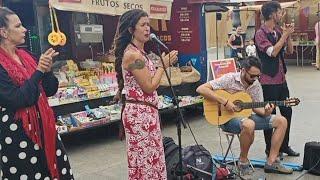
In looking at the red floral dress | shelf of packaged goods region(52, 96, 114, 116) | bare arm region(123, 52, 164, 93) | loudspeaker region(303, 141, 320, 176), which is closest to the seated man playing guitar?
loudspeaker region(303, 141, 320, 176)

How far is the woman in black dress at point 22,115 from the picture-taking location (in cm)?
236

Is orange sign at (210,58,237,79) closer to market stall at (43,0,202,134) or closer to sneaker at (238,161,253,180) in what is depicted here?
market stall at (43,0,202,134)

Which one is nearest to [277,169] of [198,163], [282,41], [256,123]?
[256,123]

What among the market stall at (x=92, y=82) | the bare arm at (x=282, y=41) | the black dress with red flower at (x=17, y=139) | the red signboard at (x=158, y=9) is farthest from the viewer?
the red signboard at (x=158, y=9)

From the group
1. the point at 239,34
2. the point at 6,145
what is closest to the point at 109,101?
the point at 6,145

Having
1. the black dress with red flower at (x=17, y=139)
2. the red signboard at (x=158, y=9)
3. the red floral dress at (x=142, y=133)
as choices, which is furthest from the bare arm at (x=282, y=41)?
the black dress with red flower at (x=17, y=139)

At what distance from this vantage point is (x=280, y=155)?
16.0 ft

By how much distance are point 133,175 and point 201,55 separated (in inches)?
183

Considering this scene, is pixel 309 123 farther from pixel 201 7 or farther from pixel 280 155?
pixel 201 7

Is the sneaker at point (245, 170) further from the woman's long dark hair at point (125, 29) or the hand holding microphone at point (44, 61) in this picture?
the hand holding microphone at point (44, 61)

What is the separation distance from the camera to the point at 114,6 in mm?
6074

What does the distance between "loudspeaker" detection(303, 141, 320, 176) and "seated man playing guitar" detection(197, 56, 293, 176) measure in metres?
0.19

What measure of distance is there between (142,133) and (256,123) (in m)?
1.78

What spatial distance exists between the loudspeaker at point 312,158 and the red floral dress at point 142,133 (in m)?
1.94
